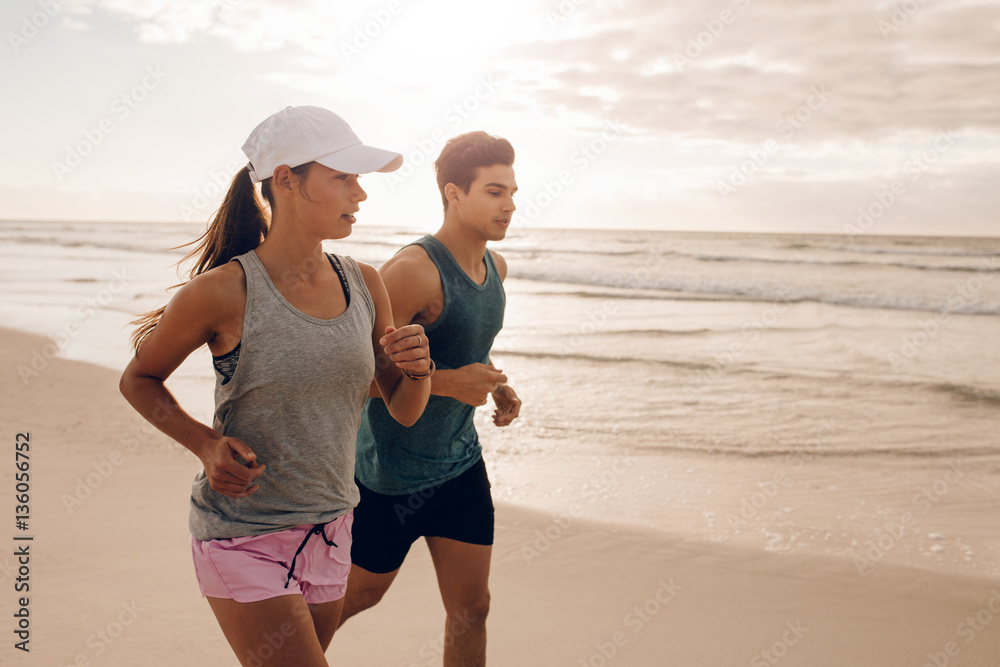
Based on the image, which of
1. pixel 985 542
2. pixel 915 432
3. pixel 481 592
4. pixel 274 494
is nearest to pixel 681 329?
pixel 915 432

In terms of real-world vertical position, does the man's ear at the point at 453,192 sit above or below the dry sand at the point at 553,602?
above

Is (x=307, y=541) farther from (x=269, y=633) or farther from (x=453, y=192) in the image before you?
(x=453, y=192)

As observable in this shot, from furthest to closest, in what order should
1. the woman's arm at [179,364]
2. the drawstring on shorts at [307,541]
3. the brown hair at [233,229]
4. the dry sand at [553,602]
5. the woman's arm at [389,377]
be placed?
the dry sand at [553,602] < the woman's arm at [389,377] < the brown hair at [233,229] < the drawstring on shorts at [307,541] < the woman's arm at [179,364]

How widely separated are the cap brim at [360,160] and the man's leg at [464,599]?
4.79ft

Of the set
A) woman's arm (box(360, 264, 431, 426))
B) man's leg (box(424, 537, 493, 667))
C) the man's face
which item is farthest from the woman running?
the man's face

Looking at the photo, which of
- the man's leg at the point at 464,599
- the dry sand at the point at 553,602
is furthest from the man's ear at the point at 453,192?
the dry sand at the point at 553,602

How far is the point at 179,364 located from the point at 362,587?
4.20 feet

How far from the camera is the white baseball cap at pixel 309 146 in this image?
1892 mm

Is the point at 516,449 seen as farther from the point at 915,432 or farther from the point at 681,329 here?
the point at 681,329

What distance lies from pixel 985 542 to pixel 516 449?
3.53 metres

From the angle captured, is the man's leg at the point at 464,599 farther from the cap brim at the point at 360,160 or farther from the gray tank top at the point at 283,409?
the cap brim at the point at 360,160

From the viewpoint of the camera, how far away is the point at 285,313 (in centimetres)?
183

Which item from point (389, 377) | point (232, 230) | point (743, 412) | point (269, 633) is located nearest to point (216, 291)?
point (232, 230)

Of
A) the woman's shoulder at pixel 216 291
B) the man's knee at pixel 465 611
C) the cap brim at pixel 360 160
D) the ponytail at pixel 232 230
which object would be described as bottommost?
the man's knee at pixel 465 611
